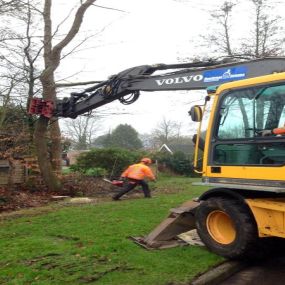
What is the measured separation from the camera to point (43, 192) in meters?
15.9

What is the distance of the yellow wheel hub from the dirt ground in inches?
269

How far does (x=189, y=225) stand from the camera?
28.0 ft

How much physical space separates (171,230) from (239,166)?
71.0 inches

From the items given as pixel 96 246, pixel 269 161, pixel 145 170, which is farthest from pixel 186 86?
pixel 145 170

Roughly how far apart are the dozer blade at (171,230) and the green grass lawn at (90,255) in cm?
26

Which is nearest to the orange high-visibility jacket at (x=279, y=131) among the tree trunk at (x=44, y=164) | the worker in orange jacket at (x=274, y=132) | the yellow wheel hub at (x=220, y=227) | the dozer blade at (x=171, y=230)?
the worker in orange jacket at (x=274, y=132)

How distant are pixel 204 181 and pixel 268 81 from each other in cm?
201

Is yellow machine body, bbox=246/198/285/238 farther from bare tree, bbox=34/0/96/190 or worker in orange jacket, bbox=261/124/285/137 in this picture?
bare tree, bbox=34/0/96/190

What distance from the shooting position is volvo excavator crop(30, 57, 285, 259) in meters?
6.91

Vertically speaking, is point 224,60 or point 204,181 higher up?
point 224,60

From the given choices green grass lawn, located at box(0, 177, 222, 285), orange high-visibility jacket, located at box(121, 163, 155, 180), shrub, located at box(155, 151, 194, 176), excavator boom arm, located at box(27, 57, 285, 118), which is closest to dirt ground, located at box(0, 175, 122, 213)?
orange high-visibility jacket, located at box(121, 163, 155, 180)

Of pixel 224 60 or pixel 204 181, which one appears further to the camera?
pixel 224 60

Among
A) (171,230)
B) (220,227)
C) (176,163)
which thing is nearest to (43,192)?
(171,230)

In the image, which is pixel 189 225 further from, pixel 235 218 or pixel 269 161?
pixel 269 161
